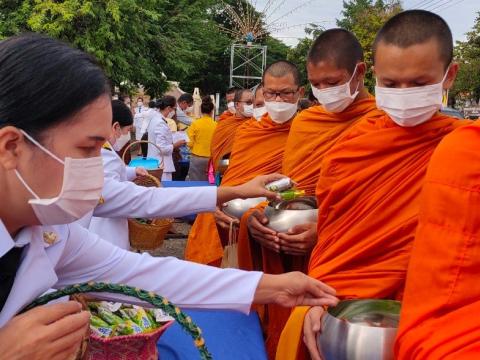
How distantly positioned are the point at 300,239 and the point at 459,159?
3.88ft

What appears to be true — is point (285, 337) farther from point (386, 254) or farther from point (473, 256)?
point (473, 256)

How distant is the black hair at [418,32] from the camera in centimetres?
191

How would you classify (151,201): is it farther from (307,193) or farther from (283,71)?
(283,71)

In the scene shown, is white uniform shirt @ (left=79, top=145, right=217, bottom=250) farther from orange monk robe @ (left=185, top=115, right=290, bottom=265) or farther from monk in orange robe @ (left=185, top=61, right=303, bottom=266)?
orange monk robe @ (left=185, top=115, right=290, bottom=265)

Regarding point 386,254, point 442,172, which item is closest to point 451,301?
point 442,172

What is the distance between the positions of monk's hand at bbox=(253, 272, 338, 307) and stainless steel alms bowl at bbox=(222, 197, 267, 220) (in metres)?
1.03

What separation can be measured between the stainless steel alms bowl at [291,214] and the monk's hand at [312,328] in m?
0.48

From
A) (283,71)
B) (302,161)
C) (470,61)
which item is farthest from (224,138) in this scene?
(470,61)

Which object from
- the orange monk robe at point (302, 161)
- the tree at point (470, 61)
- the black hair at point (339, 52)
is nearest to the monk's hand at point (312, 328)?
the orange monk robe at point (302, 161)

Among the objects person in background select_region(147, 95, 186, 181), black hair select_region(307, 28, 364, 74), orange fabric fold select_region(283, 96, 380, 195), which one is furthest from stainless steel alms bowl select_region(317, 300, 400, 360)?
person in background select_region(147, 95, 186, 181)

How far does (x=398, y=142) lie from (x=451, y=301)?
96 centimetres

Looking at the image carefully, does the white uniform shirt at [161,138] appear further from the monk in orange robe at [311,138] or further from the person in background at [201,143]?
the monk in orange robe at [311,138]

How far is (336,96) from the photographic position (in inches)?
102

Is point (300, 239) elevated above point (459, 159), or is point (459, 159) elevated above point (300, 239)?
point (459, 159)
